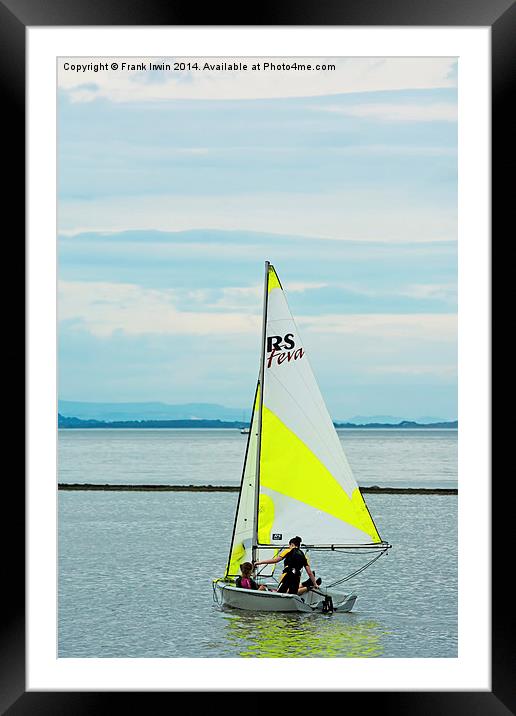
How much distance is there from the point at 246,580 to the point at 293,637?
5.06 feet

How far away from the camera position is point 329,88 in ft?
37.1

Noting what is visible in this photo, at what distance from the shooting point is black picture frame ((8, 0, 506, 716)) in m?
5.51

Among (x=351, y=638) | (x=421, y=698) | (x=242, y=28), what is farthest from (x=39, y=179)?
(x=351, y=638)

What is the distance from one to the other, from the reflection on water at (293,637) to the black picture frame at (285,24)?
777 centimetres

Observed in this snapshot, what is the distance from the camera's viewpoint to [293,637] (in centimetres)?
1440

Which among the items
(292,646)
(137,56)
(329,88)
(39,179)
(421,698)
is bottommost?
(292,646)

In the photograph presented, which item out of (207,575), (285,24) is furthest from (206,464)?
(285,24)

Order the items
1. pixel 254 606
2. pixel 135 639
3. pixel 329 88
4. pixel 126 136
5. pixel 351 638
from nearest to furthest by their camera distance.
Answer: pixel 329 88, pixel 254 606, pixel 351 638, pixel 135 639, pixel 126 136

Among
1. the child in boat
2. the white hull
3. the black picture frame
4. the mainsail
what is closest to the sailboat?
the mainsail

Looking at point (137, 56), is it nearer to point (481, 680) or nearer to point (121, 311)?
point (481, 680)

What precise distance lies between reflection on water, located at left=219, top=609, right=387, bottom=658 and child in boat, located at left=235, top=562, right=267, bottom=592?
0.36m

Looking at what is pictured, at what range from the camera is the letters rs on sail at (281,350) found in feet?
41.6

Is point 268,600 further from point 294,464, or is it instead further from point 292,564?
point 294,464

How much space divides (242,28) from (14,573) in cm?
313
